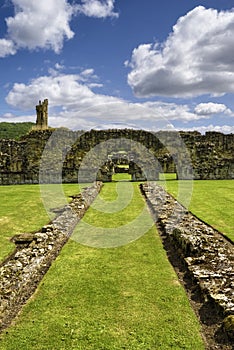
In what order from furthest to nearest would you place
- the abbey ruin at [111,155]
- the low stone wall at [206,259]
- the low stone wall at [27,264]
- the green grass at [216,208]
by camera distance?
the abbey ruin at [111,155]
the green grass at [216,208]
the low stone wall at [27,264]
the low stone wall at [206,259]

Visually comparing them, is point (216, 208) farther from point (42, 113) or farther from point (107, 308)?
point (42, 113)

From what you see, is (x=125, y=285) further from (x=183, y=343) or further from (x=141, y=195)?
(x=141, y=195)

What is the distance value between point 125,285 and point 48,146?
26.6 metres

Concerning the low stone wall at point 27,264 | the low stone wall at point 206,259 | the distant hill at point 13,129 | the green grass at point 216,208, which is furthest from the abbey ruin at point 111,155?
the distant hill at point 13,129

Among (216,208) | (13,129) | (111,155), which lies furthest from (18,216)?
(13,129)

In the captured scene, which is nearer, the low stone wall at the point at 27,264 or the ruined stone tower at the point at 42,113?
the low stone wall at the point at 27,264

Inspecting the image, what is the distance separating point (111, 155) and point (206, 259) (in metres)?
25.4

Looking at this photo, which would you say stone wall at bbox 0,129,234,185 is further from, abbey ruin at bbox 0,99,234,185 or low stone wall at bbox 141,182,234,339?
low stone wall at bbox 141,182,234,339

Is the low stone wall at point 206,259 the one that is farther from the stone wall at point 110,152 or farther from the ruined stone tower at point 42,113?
the ruined stone tower at point 42,113

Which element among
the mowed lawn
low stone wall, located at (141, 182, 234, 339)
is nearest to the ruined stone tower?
low stone wall, located at (141, 182, 234, 339)

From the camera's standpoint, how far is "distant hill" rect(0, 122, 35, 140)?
94625 millimetres

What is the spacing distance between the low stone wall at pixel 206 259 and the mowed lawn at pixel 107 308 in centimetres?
47

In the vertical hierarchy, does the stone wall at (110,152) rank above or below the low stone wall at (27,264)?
above

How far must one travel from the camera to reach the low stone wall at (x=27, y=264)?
5668mm
